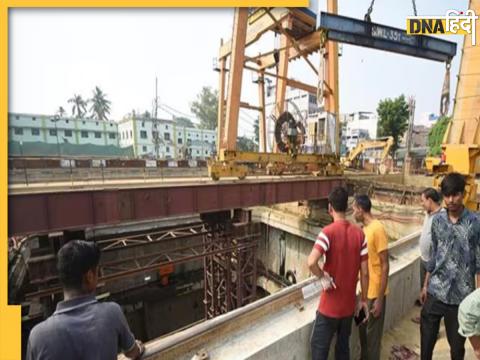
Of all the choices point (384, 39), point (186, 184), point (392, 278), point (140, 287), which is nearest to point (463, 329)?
point (392, 278)

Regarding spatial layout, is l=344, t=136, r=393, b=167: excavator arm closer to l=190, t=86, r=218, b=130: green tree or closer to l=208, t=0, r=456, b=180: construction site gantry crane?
l=208, t=0, r=456, b=180: construction site gantry crane

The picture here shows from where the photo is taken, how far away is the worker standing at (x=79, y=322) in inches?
41.4

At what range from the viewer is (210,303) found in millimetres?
10211

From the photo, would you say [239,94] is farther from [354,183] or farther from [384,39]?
[354,183]

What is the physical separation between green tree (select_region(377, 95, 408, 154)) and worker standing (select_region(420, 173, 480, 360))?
28374mm

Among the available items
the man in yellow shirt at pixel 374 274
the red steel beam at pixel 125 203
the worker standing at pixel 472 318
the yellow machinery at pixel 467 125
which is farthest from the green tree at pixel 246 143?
the worker standing at pixel 472 318

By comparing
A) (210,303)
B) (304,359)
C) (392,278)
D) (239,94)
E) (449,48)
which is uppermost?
(449,48)

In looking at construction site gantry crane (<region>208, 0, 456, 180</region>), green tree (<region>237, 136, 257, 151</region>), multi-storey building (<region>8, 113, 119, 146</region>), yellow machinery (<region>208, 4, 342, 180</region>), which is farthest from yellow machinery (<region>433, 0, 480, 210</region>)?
green tree (<region>237, 136, 257, 151</region>)

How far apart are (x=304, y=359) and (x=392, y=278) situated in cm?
166

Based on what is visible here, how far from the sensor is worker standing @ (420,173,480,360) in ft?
6.48

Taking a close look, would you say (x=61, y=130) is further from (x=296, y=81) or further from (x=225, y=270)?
(x=225, y=270)

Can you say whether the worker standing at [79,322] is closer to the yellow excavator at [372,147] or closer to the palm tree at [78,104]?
the yellow excavator at [372,147]

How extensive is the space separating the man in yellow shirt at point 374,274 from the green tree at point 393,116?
1123 inches

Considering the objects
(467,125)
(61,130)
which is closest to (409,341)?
(467,125)
